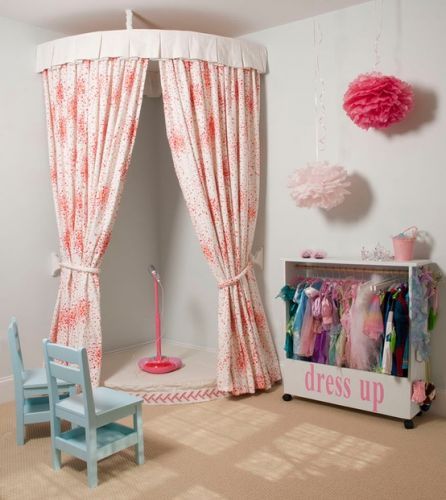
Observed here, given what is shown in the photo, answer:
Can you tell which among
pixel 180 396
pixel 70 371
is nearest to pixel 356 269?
pixel 180 396

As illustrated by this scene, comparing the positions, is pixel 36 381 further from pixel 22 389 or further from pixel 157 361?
pixel 157 361

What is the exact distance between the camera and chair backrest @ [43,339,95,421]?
2506mm

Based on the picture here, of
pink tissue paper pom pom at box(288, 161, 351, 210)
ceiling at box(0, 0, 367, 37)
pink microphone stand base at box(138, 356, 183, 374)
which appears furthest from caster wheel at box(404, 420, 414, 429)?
ceiling at box(0, 0, 367, 37)

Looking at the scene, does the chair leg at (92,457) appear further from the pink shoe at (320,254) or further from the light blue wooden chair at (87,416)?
the pink shoe at (320,254)

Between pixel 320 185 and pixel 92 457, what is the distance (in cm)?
197

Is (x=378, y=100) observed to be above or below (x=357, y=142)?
above

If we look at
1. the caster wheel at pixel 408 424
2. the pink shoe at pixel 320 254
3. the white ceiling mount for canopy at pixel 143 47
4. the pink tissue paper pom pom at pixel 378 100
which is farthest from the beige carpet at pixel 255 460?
the white ceiling mount for canopy at pixel 143 47

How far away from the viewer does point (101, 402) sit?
2707 millimetres

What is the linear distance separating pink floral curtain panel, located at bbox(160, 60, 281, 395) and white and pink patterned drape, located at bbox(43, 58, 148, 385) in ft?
0.97

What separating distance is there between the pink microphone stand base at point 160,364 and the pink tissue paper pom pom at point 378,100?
2.08 metres

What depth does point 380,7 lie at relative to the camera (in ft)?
11.3

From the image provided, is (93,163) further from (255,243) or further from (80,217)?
(255,243)

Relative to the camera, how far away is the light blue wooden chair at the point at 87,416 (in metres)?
2.52

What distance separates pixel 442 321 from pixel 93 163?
239cm
